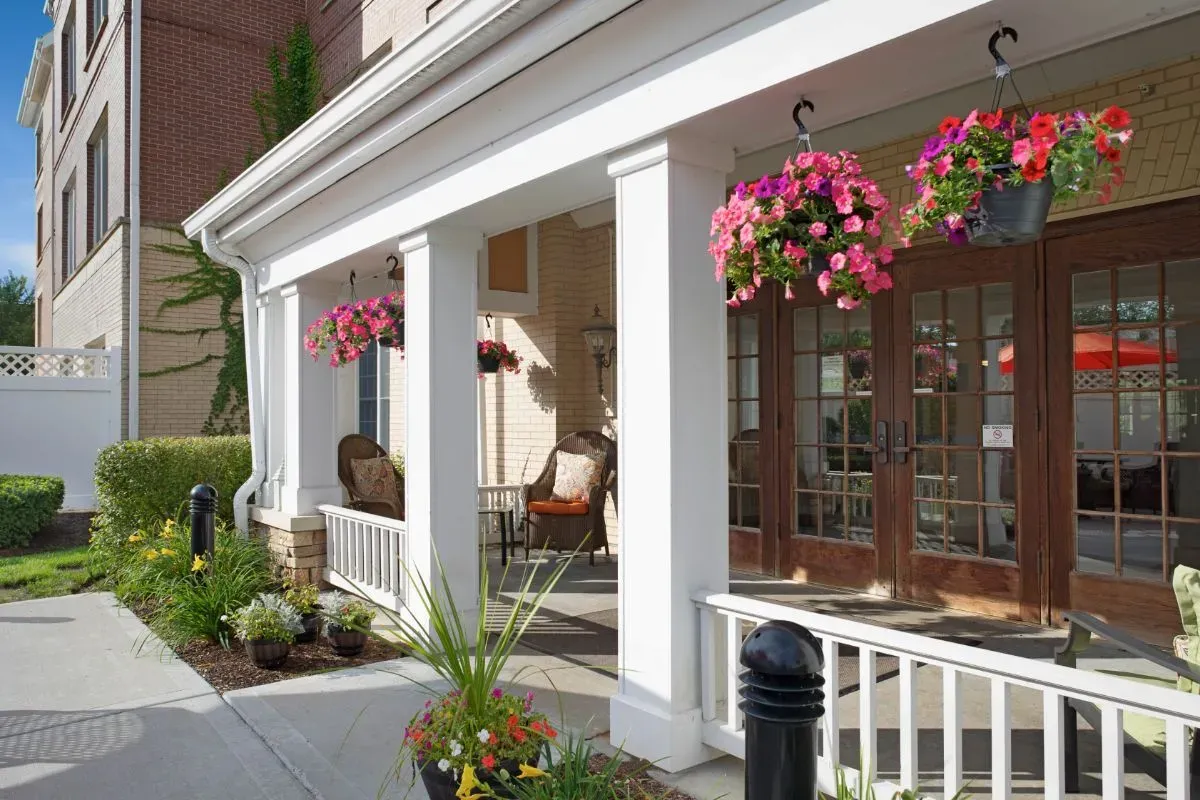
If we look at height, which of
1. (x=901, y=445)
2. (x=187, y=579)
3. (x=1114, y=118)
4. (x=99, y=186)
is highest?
(x=99, y=186)

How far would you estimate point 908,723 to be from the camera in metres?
2.71

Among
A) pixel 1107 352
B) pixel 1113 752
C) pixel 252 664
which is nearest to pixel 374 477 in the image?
pixel 252 664

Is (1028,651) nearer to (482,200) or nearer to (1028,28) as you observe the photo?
(1028,28)

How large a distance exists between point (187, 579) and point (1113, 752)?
5108 millimetres

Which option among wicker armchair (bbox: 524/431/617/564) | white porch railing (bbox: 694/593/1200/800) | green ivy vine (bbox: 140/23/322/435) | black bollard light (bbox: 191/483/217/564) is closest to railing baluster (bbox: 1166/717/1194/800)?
white porch railing (bbox: 694/593/1200/800)

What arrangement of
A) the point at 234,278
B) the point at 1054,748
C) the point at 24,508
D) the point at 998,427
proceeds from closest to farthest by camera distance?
the point at 1054,748, the point at 998,427, the point at 24,508, the point at 234,278

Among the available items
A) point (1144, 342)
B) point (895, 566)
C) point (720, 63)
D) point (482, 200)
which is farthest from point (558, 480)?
point (720, 63)

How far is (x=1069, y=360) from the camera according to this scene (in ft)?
15.6

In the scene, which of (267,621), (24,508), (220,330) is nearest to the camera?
(267,621)

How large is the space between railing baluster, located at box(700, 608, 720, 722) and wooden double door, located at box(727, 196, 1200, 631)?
257cm

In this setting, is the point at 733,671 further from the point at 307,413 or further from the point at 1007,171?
the point at 307,413

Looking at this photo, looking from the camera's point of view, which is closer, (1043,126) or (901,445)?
(1043,126)

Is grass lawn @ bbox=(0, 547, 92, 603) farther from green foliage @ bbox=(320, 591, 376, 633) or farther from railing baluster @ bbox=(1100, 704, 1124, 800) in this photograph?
railing baluster @ bbox=(1100, 704, 1124, 800)

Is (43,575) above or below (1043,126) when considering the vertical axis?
below
